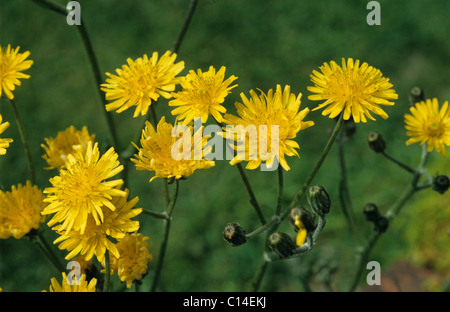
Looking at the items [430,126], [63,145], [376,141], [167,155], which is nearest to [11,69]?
[63,145]

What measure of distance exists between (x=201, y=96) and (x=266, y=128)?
24 cm

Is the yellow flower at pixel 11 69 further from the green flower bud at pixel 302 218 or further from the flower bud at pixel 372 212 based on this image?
the flower bud at pixel 372 212

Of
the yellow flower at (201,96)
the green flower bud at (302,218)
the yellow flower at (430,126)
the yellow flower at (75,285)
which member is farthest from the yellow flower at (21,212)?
the yellow flower at (430,126)

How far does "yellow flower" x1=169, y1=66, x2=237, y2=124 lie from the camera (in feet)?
5.37

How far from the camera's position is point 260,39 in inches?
181

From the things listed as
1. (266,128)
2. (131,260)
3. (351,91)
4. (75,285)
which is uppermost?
(351,91)

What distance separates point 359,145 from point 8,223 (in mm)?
2995

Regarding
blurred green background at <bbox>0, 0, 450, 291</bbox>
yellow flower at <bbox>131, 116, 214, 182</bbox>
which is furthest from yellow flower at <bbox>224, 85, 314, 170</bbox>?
blurred green background at <bbox>0, 0, 450, 291</bbox>

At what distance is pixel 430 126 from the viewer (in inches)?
76.5

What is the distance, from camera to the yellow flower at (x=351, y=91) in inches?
64.9

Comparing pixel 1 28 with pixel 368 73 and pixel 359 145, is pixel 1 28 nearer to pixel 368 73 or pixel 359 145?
pixel 359 145

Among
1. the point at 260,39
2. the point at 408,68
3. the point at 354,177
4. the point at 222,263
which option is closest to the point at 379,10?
the point at 408,68

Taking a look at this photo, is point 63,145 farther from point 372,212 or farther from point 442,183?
point 442,183

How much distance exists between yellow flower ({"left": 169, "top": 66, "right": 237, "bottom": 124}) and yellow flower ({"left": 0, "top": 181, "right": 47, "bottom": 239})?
0.57 metres
